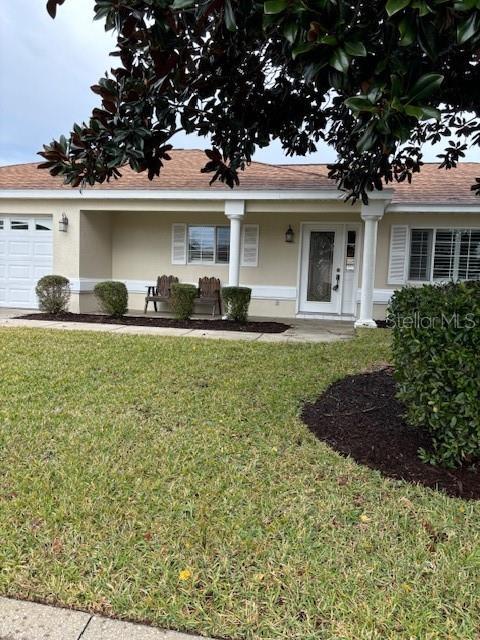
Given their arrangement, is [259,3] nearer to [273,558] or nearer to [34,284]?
[273,558]

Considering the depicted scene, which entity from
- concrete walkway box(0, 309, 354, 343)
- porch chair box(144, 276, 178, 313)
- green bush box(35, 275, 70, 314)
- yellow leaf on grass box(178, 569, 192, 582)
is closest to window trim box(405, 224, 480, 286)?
concrete walkway box(0, 309, 354, 343)

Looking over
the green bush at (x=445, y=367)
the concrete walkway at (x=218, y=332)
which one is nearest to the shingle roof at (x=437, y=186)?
the concrete walkway at (x=218, y=332)

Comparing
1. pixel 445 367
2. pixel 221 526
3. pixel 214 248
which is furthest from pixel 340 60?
pixel 214 248

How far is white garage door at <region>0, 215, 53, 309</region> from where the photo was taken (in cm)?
1204

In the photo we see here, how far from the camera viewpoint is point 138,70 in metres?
3.22

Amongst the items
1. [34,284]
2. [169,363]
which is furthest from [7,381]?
[34,284]

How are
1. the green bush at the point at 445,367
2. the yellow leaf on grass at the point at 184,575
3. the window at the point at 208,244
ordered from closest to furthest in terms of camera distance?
the yellow leaf on grass at the point at 184,575 < the green bush at the point at 445,367 < the window at the point at 208,244

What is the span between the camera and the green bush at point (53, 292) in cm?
1024

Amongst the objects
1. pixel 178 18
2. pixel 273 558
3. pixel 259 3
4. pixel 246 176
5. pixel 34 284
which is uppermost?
pixel 246 176

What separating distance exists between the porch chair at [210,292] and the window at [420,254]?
458cm

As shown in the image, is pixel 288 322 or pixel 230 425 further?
pixel 288 322

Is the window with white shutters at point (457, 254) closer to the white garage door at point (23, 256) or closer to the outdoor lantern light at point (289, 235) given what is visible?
→ the outdoor lantern light at point (289, 235)

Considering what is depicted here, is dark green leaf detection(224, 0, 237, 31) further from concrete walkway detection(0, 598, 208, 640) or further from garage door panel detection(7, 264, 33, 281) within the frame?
garage door panel detection(7, 264, 33, 281)

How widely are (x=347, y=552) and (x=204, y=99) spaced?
3.43 meters
